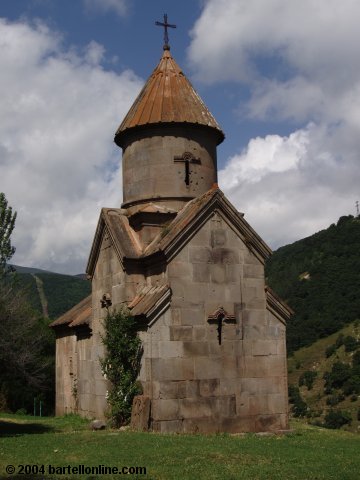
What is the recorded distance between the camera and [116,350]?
1256cm

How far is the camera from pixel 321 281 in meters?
58.7

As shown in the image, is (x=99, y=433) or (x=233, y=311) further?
(x=233, y=311)

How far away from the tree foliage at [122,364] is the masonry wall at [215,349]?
0.39 meters

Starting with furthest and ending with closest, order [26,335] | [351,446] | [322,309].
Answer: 1. [322,309]
2. [26,335]
3. [351,446]

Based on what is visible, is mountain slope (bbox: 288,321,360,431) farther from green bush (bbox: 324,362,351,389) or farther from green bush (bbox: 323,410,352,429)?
green bush (bbox: 323,410,352,429)

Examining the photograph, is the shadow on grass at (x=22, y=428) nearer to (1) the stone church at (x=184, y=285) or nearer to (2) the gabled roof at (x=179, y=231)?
(1) the stone church at (x=184, y=285)

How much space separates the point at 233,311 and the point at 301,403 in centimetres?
3181

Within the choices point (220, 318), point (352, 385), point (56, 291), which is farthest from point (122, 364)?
point (56, 291)

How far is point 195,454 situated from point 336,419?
31.0m

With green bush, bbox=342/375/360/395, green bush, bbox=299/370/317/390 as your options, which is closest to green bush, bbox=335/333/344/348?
green bush, bbox=299/370/317/390

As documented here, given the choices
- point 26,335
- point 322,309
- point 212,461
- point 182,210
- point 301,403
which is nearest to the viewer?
point 212,461

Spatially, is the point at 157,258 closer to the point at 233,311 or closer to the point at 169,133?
the point at 233,311

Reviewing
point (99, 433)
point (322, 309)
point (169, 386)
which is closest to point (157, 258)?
point (169, 386)

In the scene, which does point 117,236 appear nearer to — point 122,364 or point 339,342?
point 122,364
